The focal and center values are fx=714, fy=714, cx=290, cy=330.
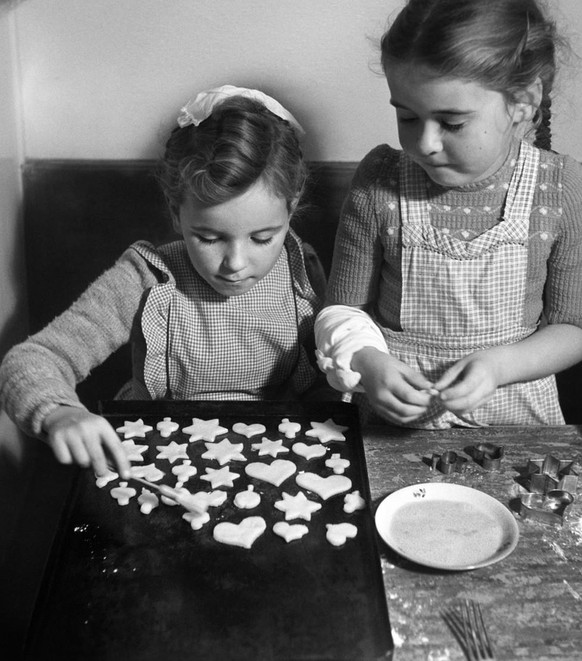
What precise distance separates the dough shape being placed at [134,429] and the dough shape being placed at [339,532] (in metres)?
0.36

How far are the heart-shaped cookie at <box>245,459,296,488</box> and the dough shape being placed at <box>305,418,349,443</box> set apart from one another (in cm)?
9

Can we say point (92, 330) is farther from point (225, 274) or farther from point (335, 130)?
point (335, 130)

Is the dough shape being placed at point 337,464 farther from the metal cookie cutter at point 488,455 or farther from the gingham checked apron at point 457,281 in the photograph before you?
the gingham checked apron at point 457,281

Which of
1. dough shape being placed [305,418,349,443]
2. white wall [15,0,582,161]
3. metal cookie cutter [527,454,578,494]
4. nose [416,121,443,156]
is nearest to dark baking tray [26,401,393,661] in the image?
dough shape being placed [305,418,349,443]

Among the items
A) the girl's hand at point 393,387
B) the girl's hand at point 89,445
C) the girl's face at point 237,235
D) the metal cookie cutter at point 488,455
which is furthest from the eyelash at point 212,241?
the metal cookie cutter at point 488,455

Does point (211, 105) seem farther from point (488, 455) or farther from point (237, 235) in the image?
point (488, 455)

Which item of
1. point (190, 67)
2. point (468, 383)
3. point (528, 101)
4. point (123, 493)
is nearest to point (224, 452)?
point (123, 493)

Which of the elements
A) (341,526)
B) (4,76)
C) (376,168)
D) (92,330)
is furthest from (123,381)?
(341,526)

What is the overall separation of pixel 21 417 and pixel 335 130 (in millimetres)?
924

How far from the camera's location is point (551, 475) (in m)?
1.03

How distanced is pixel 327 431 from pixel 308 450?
0.06 meters

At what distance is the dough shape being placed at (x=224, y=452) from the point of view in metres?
1.08

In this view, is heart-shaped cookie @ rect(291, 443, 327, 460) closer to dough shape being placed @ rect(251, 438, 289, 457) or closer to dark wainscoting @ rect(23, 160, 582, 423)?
Answer: dough shape being placed @ rect(251, 438, 289, 457)

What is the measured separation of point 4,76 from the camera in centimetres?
146
